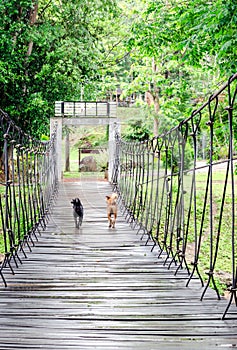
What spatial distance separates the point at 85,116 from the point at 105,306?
9195 mm

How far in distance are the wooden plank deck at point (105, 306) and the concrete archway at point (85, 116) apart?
7452 mm

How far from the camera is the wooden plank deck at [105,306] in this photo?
62.4 inches

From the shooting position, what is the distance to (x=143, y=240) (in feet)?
13.0

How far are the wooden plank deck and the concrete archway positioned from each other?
745 centimetres

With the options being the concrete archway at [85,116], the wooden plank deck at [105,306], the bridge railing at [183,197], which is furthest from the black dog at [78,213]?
the concrete archway at [85,116]

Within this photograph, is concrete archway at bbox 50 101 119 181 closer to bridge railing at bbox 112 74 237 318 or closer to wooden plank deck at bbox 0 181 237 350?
bridge railing at bbox 112 74 237 318

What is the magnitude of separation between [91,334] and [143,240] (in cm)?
233

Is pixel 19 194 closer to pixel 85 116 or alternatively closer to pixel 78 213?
pixel 78 213

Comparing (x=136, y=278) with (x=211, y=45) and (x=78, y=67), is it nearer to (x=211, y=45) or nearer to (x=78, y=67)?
(x=211, y=45)

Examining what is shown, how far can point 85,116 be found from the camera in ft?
36.1

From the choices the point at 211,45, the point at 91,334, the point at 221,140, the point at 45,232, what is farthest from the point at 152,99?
the point at 91,334

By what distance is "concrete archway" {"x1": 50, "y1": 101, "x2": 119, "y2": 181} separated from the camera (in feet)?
35.1

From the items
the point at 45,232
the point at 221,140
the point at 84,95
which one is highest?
the point at 84,95

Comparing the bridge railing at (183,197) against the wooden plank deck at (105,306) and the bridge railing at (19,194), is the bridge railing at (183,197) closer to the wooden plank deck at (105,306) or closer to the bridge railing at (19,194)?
the wooden plank deck at (105,306)
